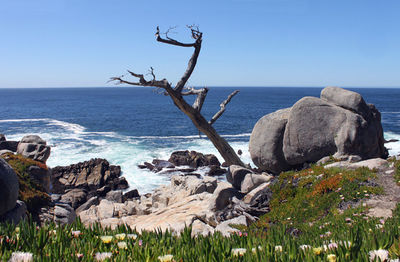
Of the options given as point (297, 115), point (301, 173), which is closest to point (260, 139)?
point (297, 115)

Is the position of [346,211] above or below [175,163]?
above

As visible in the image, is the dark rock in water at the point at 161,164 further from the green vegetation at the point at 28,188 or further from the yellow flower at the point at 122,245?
the yellow flower at the point at 122,245

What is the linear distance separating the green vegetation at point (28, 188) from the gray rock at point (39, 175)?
182mm

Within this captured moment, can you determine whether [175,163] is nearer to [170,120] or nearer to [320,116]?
[320,116]

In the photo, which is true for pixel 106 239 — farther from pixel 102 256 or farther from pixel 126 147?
pixel 126 147

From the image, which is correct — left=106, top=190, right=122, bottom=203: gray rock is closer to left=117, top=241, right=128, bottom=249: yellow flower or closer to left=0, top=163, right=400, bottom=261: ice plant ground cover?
left=0, top=163, right=400, bottom=261: ice plant ground cover

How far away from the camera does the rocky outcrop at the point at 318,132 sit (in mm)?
15391

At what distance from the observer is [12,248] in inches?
124

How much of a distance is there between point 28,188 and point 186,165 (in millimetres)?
19557

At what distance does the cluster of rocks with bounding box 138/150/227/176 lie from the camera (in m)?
30.6

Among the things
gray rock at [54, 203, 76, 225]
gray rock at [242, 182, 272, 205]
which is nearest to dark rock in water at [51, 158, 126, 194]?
gray rock at [54, 203, 76, 225]

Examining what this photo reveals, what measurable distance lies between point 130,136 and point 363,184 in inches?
1654

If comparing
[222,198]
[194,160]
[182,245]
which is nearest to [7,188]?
[222,198]

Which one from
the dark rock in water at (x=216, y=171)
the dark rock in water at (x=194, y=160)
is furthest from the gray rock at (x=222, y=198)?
the dark rock in water at (x=194, y=160)
